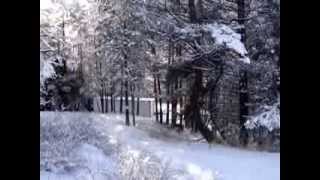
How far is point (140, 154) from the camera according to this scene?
207 cm

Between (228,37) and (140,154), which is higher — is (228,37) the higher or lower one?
the higher one

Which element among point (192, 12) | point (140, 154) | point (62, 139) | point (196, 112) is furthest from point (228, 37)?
point (62, 139)

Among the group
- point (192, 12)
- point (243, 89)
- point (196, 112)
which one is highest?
point (192, 12)

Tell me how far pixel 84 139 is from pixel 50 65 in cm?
40

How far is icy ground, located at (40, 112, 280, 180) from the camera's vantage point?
2.04 meters

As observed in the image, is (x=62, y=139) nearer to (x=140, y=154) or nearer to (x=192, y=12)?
(x=140, y=154)

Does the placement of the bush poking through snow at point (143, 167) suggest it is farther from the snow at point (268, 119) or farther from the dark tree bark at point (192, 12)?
the dark tree bark at point (192, 12)

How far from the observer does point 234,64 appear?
7.04ft

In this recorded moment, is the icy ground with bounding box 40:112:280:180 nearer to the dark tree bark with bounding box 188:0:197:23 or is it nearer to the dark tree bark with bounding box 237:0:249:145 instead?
the dark tree bark with bounding box 237:0:249:145

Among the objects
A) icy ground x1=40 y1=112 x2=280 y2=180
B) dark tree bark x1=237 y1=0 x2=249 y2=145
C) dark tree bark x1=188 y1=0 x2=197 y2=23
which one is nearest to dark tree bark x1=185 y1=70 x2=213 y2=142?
icy ground x1=40 y1=112 x2=280 y2=180

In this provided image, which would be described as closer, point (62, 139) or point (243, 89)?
point (62, 139)

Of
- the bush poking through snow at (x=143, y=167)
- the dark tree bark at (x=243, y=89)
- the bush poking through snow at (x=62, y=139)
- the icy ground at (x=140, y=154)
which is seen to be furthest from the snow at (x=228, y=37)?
the bush poking through snow at (x=62, y=139)

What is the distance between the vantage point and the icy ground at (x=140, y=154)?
204 centimetres
